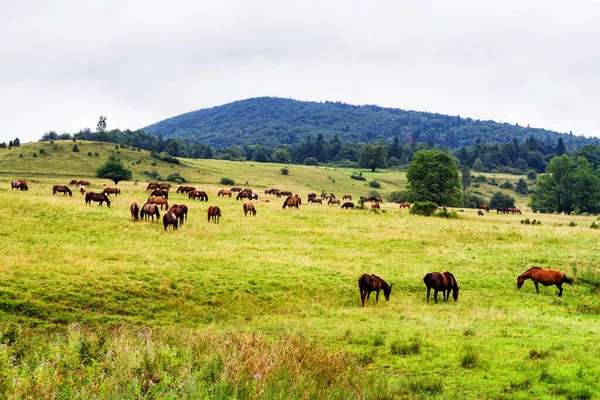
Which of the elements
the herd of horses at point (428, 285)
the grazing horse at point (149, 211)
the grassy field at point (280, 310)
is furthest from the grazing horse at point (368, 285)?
the grazing horse at point (149, 211)

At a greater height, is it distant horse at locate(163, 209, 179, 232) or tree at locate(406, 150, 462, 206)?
tree at locate(406, 150, 462, 206)

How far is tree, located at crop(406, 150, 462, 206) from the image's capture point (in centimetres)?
7938

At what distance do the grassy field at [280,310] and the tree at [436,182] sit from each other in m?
38.7

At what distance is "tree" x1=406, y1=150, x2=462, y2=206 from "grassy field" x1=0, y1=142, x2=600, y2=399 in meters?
38.7

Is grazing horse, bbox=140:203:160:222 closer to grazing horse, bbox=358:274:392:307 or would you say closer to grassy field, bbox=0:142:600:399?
grassy field, bbox=0:142:600:399

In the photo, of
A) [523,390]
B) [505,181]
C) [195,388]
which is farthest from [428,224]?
[505,181]

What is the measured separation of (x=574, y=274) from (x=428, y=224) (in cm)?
1605

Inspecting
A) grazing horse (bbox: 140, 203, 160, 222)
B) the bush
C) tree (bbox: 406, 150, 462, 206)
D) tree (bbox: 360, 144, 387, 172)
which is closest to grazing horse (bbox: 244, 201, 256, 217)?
grazing horse (bbox: 140, 203, 160, 222)

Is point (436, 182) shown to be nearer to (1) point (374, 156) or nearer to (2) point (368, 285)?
(2) point (368, 285)

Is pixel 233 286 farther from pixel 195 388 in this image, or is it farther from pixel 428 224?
pixel 428 224

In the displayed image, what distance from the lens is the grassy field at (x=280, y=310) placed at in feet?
25.3

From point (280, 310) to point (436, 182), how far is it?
6731 cm

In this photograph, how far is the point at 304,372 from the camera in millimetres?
8062

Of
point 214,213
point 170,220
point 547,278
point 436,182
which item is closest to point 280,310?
point 547,278
